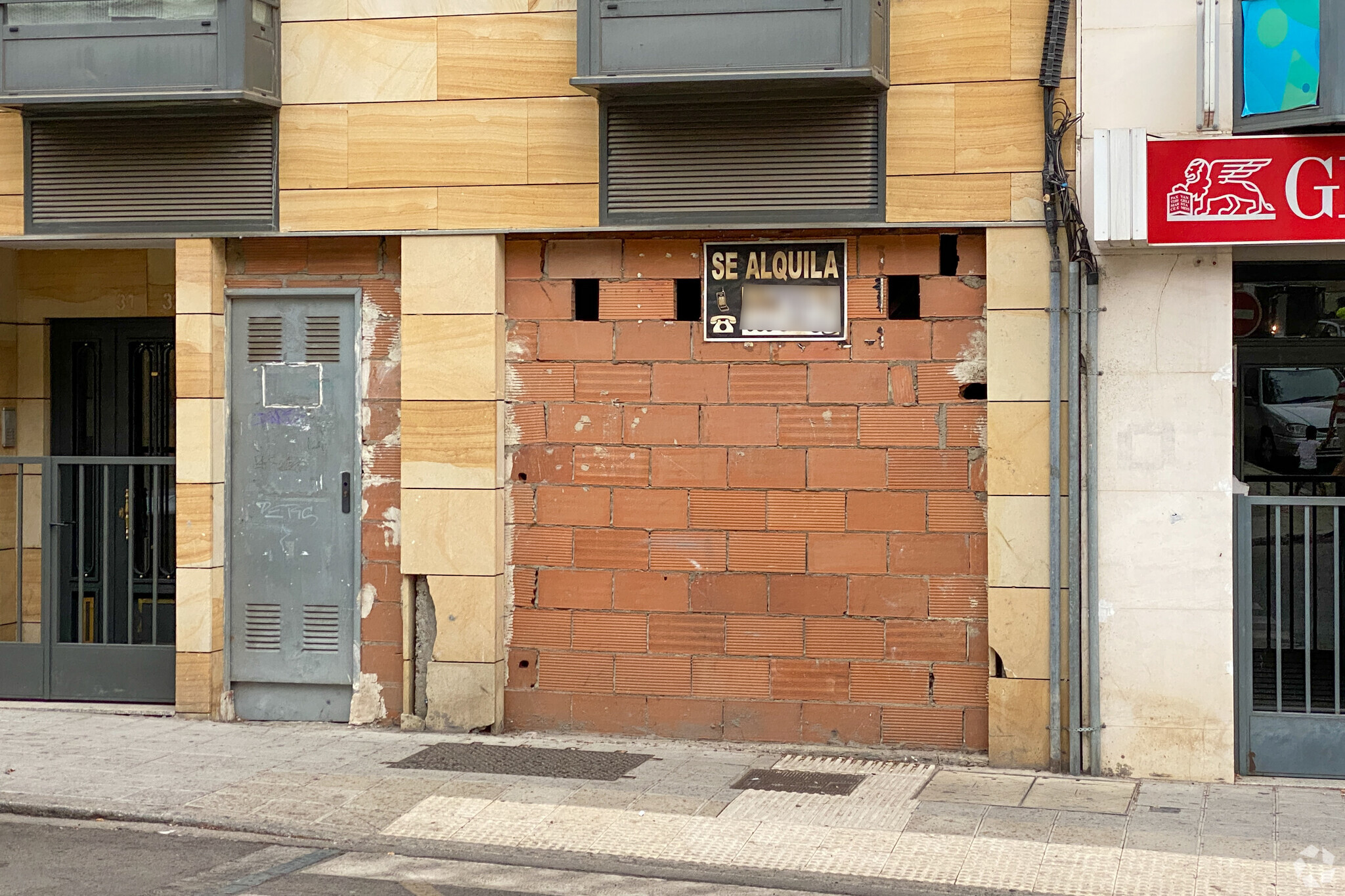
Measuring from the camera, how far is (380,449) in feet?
31.9

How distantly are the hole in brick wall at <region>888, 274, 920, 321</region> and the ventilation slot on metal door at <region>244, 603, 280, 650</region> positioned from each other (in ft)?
14.7

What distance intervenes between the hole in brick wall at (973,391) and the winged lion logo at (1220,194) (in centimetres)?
148

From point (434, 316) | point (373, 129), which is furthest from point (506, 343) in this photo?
point (373, 129)

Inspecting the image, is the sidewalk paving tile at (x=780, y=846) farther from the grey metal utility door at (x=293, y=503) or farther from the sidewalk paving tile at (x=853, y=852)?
the grey metal utility door at (x=293, y=503)

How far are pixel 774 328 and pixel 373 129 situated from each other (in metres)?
2.85

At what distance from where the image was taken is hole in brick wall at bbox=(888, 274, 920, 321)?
9.09m

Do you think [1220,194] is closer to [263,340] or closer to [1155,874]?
[1155,874]

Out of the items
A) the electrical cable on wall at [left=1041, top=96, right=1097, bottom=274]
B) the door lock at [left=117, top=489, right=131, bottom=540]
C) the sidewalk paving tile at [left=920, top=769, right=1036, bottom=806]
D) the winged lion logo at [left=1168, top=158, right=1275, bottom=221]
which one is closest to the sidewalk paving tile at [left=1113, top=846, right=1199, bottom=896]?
the sidewalk paving tile at [left=920, top=769, right=1036, bottom=806]

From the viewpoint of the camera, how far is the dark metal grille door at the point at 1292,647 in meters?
8.50

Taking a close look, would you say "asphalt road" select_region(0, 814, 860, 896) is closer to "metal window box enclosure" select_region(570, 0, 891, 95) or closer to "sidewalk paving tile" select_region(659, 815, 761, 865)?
"sidewalk paving tile" select_region(659, 815, 761, 865)

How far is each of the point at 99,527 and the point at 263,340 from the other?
211cm

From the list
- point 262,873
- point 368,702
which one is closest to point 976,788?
point 262,873

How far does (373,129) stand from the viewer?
9539mm

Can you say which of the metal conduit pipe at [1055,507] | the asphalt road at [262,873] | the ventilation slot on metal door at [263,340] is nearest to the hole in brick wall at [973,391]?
the metal conduit pipe at [1055,507]
